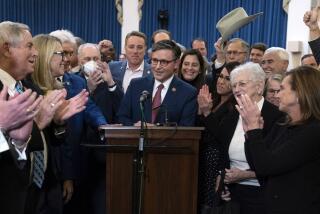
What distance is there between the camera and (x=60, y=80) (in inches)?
135

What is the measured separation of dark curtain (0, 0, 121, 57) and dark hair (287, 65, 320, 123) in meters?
8.15

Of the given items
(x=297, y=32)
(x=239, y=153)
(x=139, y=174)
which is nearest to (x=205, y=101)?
(x=239, y=153)

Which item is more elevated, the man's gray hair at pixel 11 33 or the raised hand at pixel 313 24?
the raised hand at pixel 313 24

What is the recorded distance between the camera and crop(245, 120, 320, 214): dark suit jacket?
2.38m

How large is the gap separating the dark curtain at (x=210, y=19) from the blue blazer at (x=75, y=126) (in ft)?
18.1

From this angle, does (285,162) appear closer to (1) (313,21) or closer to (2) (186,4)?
(1) (313,21)

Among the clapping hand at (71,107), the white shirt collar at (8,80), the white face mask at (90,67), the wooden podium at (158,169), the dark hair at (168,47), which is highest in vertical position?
the dark hair at (168,47)

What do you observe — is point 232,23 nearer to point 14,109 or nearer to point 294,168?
point 294,168

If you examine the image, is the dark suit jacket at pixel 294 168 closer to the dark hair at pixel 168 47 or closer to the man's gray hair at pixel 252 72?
the man's gray hair at pixel 252 72

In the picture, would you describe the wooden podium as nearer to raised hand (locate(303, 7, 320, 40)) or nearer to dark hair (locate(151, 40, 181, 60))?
dark hair (locate(151, 40, 181, 60))

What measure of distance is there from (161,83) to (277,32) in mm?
5433

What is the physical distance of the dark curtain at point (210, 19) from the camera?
27.9 feet

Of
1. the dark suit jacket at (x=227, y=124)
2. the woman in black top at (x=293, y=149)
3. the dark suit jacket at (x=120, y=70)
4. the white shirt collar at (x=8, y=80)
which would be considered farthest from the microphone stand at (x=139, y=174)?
the dark suit jacket at (x=120, y=70)

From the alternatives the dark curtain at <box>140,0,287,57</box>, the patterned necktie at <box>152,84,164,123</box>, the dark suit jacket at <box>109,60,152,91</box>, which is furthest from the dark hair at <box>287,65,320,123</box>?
the dark curtain at <box>140,0,287,57</box>
